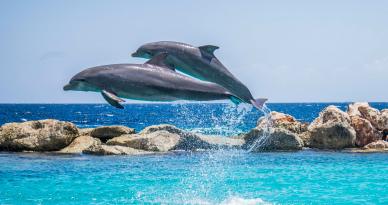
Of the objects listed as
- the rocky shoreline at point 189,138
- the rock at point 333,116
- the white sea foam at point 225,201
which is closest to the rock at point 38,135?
the rocky shoreline at point 189,138

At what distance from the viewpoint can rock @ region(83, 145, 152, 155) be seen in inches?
966

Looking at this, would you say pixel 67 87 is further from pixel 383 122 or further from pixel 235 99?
pixel 383 122

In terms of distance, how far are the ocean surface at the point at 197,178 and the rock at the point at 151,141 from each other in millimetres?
753

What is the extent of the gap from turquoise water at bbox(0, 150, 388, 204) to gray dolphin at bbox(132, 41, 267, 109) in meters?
9.74

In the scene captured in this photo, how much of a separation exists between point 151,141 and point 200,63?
2028cm

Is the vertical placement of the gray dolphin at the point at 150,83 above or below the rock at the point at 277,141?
above

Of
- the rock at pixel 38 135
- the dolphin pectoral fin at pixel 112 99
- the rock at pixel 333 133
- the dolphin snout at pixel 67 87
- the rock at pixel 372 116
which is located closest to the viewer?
the dolphin pectoral fin at pixel 112 99

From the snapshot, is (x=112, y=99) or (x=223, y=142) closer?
(x=112, y=99)

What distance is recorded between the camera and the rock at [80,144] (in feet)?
83.9

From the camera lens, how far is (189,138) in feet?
91.0

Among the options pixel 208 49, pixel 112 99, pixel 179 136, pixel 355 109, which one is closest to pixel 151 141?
pixel 179 136

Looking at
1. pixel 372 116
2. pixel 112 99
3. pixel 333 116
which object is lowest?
pixel 112 99

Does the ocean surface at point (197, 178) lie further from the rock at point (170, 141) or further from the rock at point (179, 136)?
the rock at point (179, 136)

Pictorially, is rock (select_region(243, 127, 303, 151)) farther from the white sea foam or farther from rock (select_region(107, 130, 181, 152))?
the white sea foam
